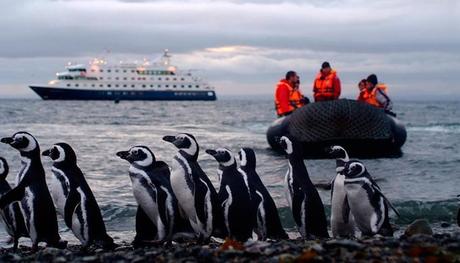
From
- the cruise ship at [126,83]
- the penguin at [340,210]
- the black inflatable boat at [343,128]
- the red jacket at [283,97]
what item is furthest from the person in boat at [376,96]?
the cruise ship at [126,83]

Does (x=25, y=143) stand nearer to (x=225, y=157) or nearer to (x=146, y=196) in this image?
(x=146, y=196)

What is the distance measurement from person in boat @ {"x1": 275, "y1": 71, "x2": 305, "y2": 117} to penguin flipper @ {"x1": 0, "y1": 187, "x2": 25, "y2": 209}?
1167cm

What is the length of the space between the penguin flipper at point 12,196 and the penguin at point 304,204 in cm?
283

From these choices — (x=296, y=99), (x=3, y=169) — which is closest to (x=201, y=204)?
(x=3, y=169)

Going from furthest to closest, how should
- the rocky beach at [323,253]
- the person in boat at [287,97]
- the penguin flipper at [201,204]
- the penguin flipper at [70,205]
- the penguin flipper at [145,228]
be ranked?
the person in boat at [287,97] → the penguin flipper at [145,228] → the penguin flipper at [201,204] → the penguin flipper at [70,205] → the rocky beach at [323,253]

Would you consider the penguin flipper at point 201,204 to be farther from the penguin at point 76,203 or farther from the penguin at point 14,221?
the penguin at point 14,221

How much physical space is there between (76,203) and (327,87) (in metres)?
11.8

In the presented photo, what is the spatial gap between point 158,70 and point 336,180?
348 ft

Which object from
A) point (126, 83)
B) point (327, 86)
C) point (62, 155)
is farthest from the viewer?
point (126, 83)

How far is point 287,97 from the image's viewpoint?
64.1 ft

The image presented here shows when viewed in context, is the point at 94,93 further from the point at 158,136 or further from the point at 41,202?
the point at 41,202

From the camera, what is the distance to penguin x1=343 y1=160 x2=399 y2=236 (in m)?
8.04

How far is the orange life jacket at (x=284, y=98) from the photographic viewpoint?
62.6ft

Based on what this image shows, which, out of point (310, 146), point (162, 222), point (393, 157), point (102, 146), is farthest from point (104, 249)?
point (102, 146)
